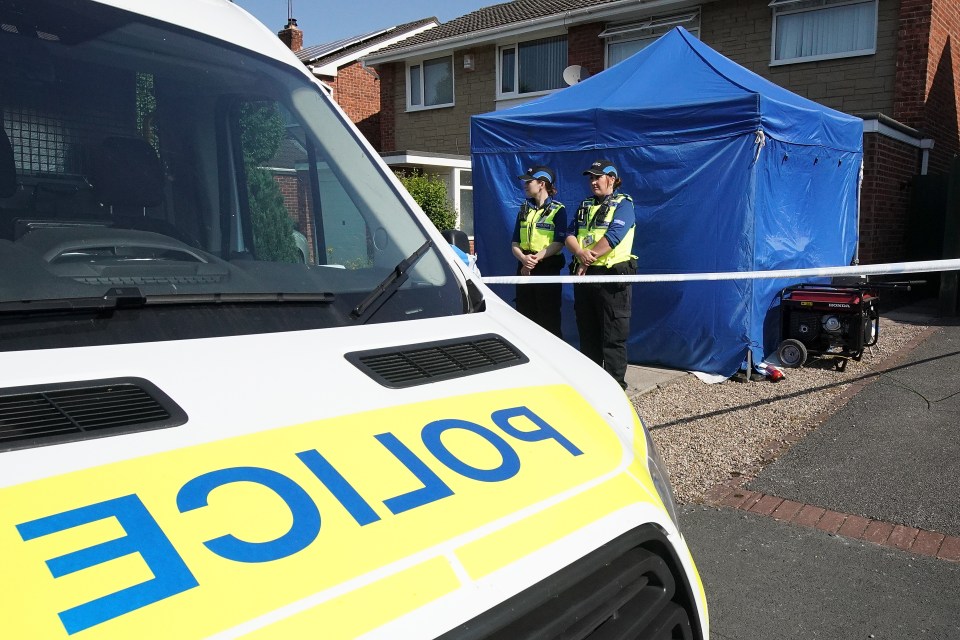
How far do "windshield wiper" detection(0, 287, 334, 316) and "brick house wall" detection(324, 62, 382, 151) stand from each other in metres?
21.2

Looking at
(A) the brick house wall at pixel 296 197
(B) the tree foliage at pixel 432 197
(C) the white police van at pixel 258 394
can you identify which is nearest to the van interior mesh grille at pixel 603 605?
(C) the white police van at pixel 258 394

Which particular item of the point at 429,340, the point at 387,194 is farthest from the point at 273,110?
the point at 429,340

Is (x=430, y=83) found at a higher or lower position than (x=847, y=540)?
higher

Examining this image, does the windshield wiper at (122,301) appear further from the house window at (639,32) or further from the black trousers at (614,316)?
the house window at (639,32)

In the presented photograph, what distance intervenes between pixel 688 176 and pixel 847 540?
4.01m

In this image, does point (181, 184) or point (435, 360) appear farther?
point (181, 184)

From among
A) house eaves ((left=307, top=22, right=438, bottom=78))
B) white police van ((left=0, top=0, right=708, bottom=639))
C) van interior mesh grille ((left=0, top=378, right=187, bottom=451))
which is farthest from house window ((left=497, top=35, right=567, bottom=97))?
van interior mesh grille ((left=0, top=378, right=187, bottom=451))

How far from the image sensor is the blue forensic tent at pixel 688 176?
22.2 feet

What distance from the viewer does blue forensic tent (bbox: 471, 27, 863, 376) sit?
677 centimetres

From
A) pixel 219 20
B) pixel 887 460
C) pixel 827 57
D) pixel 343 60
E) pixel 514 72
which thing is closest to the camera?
pixel 219 20

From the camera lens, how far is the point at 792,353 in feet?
23.6

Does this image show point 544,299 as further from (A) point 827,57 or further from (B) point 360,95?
(B) point 360,95

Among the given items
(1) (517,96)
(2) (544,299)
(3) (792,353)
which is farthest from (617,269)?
(1) (517,96)

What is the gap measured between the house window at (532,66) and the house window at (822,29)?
4.81 metres
